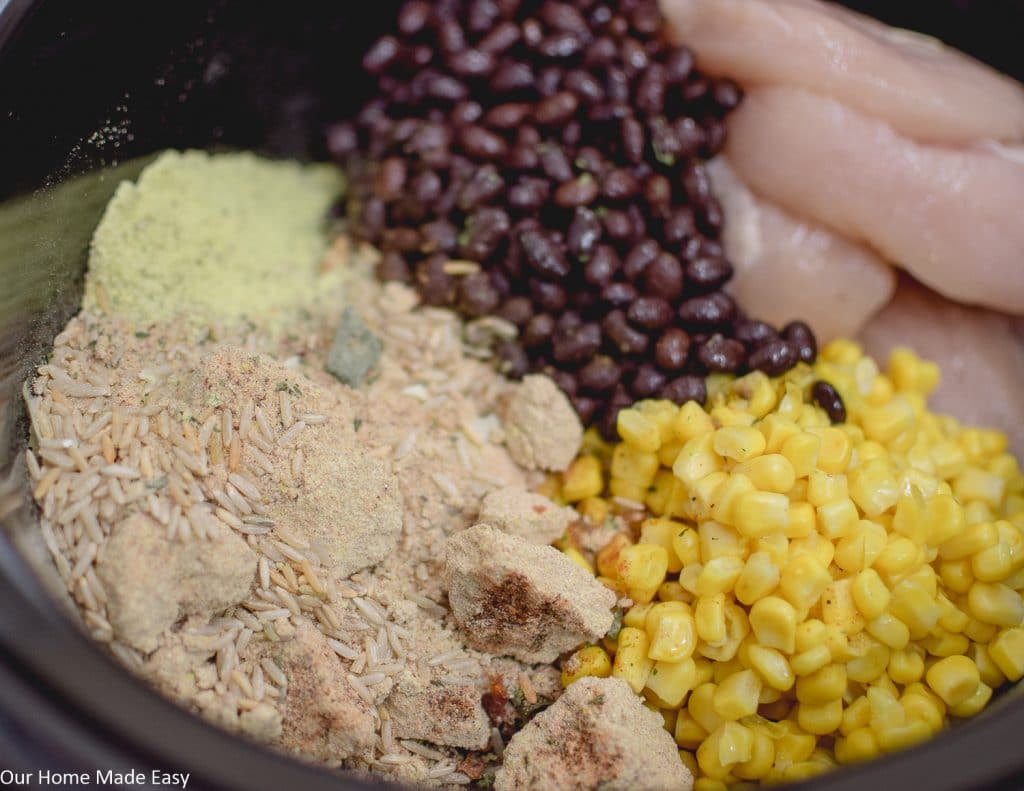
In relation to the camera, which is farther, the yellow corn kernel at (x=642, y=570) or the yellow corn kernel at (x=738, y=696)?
the yellow corn kernel at (x=642, y=570)

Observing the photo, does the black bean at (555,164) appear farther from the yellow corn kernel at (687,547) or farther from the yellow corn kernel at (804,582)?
the yellow corn kernel at (804,582)

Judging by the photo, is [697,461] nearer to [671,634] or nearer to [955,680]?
[671,634]

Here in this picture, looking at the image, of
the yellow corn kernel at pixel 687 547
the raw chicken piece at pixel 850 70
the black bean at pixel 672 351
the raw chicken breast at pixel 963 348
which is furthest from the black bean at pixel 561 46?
the yellow corn kernel at pixel 687 547

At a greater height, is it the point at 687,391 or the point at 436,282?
the point at 436,282

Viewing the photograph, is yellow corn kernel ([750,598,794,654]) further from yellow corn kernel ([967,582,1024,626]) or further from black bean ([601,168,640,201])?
black bean ([601,168,640,201])

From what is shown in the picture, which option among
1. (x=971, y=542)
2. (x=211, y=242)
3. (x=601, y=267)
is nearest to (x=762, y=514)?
(x=971, y=542)
